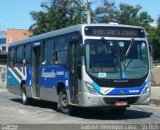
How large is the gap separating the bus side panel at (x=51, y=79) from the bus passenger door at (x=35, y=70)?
2.38 feet

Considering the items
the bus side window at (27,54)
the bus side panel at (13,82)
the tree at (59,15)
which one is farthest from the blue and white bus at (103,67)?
the tree at (59,15)

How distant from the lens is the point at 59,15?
1612 inches

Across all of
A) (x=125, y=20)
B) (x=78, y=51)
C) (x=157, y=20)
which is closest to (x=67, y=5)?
(x=125, y=20)

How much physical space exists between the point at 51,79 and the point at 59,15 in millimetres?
23222

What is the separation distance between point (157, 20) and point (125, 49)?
57.4 metres

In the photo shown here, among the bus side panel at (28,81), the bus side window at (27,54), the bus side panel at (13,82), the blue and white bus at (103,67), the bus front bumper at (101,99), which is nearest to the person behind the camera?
the bus front bumper at (101,99)

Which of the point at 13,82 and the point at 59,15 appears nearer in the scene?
the point at 13,82

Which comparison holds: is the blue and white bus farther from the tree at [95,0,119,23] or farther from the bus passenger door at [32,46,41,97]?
the tree at [95,0,119,23]

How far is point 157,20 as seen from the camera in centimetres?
7162

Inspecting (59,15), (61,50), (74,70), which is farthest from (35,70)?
(59,15)

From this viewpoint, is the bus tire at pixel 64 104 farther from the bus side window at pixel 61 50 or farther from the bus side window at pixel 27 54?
the bus side window at pixel 27 54

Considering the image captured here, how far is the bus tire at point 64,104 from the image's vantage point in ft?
54.8

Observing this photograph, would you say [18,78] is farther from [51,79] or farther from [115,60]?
[115,60]

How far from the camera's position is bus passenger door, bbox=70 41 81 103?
→ 15.6 meters
